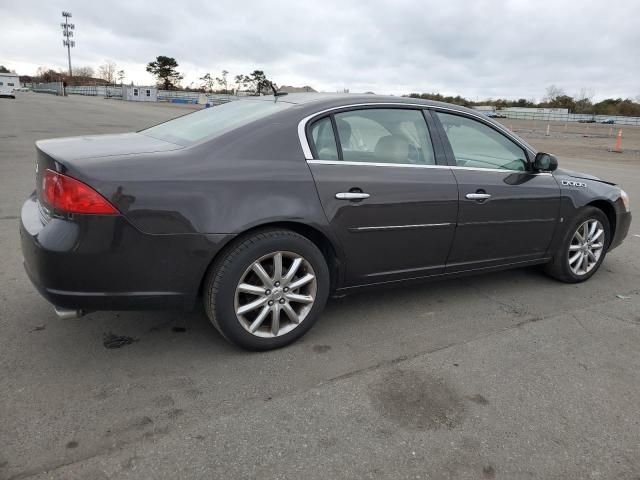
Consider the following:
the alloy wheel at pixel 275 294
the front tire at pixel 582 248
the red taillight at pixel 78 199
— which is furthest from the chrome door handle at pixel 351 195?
the front tire at pixel 582 248

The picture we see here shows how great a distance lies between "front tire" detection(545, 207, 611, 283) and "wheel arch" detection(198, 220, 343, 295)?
2.25 meters

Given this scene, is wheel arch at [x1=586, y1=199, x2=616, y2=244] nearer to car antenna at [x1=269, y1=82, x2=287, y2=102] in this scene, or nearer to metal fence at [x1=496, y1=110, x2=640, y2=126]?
car antenna at [x1=269, y1=82, x2=287, y2=102]

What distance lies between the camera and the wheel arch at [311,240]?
9.26ft

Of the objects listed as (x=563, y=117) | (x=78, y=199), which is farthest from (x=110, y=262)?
(x=563, y=117)

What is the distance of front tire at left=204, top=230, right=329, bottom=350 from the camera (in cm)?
282

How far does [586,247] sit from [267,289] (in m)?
3.11

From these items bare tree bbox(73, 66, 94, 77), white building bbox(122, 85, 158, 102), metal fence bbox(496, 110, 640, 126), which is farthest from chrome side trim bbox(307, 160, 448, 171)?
bare tree bbox(73, 66, 94, 77)

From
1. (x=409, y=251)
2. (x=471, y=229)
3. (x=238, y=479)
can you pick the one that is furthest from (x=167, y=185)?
(x=471, y=229)

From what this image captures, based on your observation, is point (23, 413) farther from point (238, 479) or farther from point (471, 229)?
point (471, 229)

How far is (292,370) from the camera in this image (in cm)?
290

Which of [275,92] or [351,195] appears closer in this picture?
[351,195]

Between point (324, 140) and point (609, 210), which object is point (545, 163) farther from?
point (324, 140)

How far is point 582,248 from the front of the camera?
4523mm

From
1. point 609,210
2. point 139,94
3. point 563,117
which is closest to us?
point 609,210
